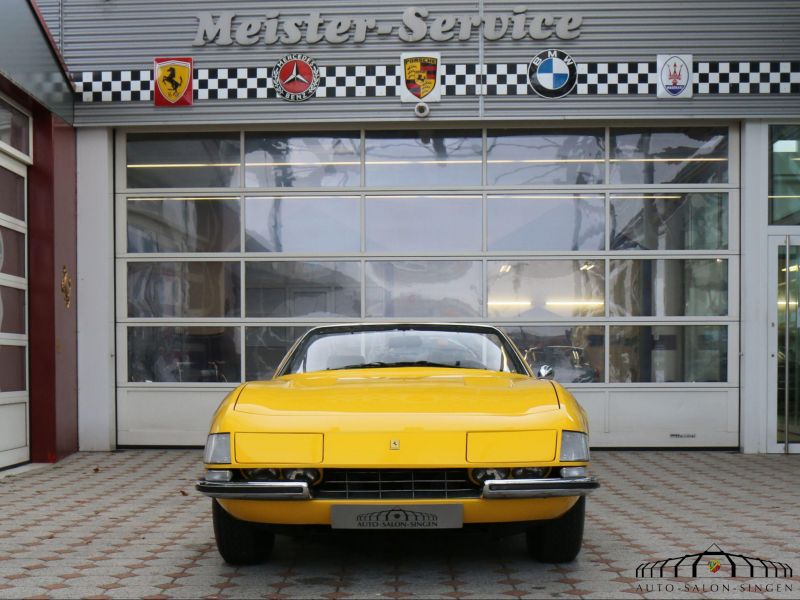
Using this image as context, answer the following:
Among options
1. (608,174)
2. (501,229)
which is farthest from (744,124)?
(501,229)

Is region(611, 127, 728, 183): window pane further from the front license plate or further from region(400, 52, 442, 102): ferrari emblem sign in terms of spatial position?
the front license plate

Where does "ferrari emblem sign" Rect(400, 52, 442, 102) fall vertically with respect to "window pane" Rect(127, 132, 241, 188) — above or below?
above

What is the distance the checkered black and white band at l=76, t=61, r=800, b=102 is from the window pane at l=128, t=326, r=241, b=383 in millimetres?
2446

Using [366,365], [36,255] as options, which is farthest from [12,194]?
[366,365]

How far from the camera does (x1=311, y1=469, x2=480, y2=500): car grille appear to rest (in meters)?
3.96

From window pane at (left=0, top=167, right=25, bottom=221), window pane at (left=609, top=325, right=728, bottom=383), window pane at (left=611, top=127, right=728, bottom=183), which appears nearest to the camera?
window pane at (left=0, top=167, right=25, bottom=221)

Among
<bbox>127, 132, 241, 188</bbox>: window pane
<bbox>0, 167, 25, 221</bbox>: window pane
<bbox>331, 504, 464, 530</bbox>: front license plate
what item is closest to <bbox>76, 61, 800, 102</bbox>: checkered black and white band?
<bbox>127, 132, 241, 188</bbox>: window pane

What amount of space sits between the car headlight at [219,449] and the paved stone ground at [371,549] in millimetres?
561

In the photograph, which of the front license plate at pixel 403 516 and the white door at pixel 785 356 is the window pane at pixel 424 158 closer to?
the white door at pixel 785 356

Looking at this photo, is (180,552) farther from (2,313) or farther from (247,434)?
(2,313)

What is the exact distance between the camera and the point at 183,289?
396 inches

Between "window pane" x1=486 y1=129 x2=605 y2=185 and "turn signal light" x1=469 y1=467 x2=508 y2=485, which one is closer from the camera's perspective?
"turn signal light" x1=469 y1=467 x2=508 y2=485

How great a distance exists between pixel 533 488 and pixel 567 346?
20.0 ft

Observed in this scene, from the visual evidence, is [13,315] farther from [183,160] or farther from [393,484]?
[393,484]
